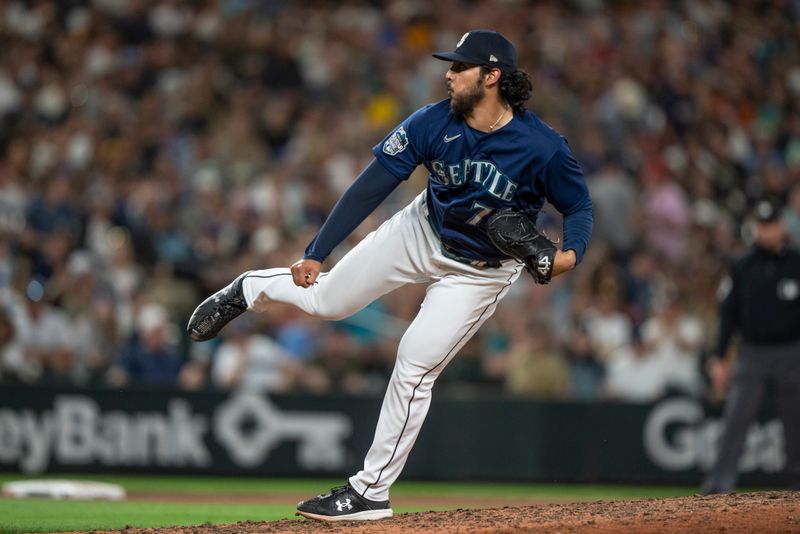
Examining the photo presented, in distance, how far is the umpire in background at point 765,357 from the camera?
8.82m

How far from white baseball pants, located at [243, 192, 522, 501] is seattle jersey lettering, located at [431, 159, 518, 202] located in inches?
14.7

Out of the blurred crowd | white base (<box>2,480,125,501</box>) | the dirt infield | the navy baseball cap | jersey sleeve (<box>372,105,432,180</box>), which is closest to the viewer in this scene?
the dirt infield

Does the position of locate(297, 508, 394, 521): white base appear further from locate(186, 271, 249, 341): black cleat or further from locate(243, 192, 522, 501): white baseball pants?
locate(186, 271, 249, 341): black cleat

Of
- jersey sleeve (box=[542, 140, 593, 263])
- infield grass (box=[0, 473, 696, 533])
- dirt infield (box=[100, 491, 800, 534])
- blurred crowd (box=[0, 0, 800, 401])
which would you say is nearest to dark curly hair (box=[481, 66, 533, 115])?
jersey sleeve (box=[542, 140, 593, 263])

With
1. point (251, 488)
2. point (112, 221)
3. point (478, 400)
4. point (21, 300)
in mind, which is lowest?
point (251, 488)

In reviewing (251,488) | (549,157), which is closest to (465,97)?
(549,157)

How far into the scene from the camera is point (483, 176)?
19.5 feet

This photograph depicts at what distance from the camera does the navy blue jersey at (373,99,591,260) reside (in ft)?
19.4

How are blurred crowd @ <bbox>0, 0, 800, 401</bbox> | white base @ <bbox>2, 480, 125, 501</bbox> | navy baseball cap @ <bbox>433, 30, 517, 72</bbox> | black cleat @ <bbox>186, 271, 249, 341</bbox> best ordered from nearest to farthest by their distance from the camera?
navy baseball cap @ <bbox>433, 30, 517, 72</bbox>
black cleat @ <bbox>186, 271, 249, 341</bbox>
white base @ <bbox>2, 480, 125, 501</bbox>
blurred crowd @ <bbox>0, 0, 800, 401</bbox>

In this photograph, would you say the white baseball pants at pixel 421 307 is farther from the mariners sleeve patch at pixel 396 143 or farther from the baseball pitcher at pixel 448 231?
the mariners sleeve patch at pixel 396 143

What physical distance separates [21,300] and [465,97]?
251 inches

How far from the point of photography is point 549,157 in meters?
5.89

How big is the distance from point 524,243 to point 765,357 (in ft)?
12.6

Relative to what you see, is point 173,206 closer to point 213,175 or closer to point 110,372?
point 213,175
